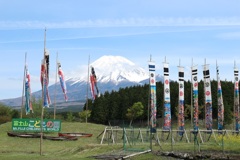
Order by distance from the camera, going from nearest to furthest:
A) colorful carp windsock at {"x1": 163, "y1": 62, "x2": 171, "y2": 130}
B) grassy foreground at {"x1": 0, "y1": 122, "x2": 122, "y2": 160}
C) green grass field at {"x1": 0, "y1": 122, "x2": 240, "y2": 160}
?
1. green grass field at {"x1": 0, "y1": 122, "x2": 240, "y2": 160}
2. grassy foreground at {"x1": 0, "y1": 122, "x2": 122, "y2": 160}
3. colorful carp windsock at {"x1": 163, "y1": 62, "x2": 171, "y2": 130}

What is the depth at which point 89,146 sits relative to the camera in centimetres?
4197

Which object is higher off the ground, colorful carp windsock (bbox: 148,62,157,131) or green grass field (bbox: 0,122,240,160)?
colorful carp windsock (bbox: 148,62,157,131)

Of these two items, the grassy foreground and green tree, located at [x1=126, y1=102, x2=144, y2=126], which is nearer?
the grassy foreground

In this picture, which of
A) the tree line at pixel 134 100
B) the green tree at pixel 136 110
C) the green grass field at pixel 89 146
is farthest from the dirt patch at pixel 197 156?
the tree line at pixel 134 100

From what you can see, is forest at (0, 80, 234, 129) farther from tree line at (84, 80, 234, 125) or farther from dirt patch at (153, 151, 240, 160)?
dirt patch at (153, 151, 240, 160)

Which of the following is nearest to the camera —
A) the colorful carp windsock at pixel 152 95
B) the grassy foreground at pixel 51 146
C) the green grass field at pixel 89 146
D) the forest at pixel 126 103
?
the green grass field at pixel 89 146

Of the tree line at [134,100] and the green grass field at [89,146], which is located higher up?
the tree line at [134,100]

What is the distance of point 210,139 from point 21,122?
2500 centimetres

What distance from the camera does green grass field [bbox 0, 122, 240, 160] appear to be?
35719 millimetres

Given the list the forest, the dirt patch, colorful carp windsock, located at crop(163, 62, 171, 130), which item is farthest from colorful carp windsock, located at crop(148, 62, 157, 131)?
the forest

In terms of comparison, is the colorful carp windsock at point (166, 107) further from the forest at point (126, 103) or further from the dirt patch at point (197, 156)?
the forest at point (126, 103)

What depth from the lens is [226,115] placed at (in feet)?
314

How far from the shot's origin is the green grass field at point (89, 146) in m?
35.7

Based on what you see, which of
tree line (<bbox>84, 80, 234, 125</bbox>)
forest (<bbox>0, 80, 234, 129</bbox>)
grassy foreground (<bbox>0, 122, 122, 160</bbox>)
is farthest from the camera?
tree line (<bbox>84, 80, 234, 125</bbox>)
